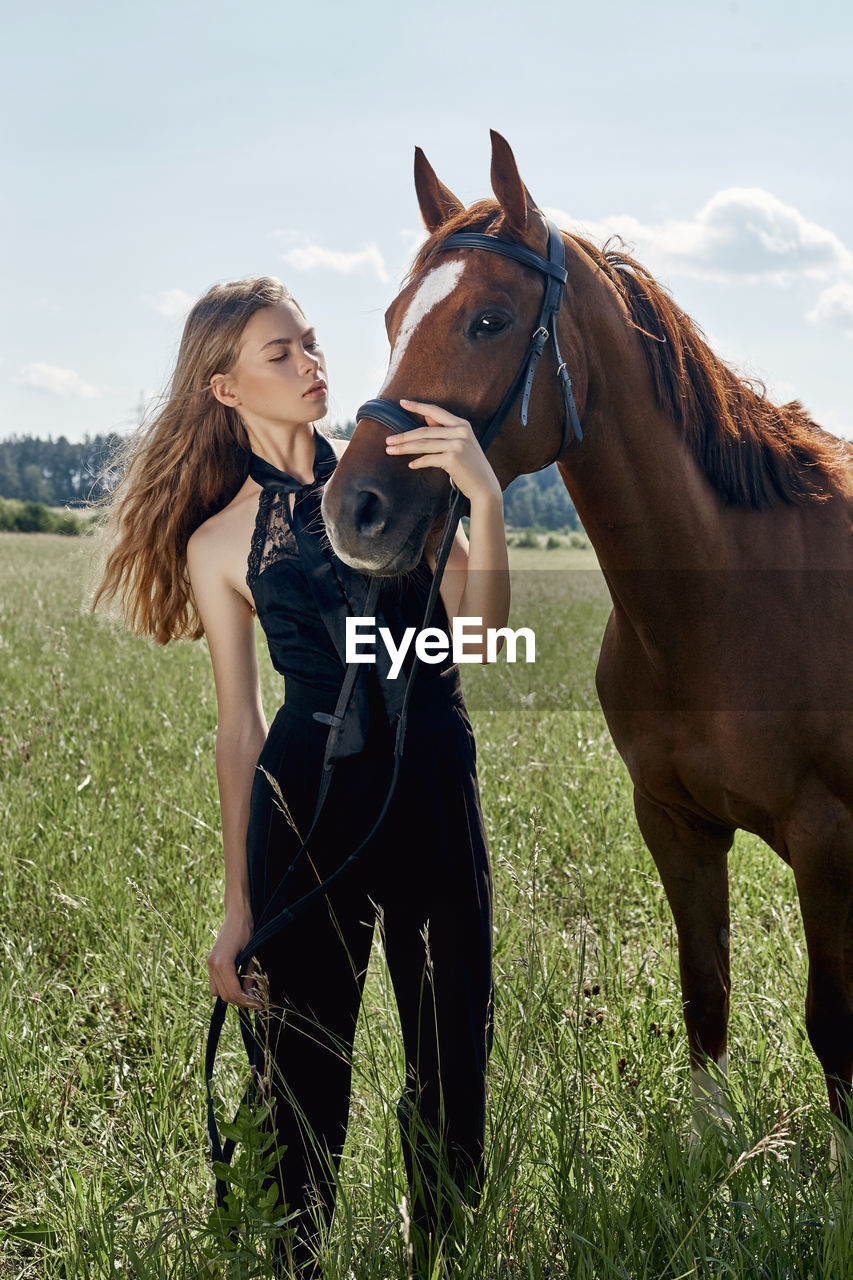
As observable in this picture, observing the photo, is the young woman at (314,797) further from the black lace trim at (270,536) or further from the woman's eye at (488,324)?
the woman's eye at (488,324)

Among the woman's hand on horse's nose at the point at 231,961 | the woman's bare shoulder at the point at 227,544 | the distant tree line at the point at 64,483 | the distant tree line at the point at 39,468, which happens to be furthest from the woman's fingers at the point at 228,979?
the distant tree line at the point at 39,468

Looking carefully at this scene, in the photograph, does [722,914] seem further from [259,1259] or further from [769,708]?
[259,1259]

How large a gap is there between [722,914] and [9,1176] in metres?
1.87

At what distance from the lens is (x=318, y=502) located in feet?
6.39

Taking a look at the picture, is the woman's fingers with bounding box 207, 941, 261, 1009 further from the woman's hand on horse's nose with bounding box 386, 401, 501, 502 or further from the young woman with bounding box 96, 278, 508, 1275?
the woman's hand on horse's nose with bounding box 386, 401, 501, 502

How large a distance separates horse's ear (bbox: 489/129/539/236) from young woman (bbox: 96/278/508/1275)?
1.54 ft

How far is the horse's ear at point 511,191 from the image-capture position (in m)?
1.83

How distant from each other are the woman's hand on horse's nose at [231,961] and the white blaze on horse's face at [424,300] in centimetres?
108

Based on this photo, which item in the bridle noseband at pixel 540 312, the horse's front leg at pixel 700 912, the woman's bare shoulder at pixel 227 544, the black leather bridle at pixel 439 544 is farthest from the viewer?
the horse's front leg at pixel 700 912

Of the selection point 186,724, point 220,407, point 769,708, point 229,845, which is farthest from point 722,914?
point 186,724

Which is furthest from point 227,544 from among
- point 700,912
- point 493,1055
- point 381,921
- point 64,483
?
point 64,483

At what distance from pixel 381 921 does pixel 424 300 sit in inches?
47.8

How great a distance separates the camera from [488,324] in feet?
6.03

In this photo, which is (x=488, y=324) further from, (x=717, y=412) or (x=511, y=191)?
(x=717, y=412)
